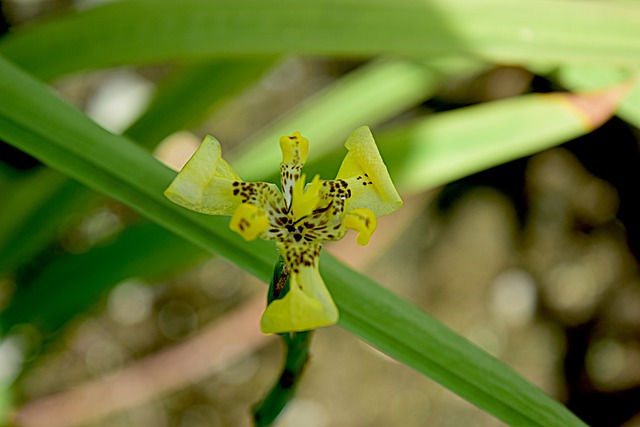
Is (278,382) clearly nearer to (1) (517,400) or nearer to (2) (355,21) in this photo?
(1) (517,400)

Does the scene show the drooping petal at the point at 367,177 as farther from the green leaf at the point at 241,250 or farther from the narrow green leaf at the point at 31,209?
the narrow green leaf at the point at 31,209

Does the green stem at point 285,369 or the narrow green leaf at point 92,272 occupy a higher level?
the green stem at point 285,369

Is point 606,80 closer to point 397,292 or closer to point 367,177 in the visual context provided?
point 367,177

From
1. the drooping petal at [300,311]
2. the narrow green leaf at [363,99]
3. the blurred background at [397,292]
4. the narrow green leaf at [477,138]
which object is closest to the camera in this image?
the drooping petal at [300,311]

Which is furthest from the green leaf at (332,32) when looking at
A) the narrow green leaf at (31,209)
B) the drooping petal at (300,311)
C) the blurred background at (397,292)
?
the blurred background at (397,292)

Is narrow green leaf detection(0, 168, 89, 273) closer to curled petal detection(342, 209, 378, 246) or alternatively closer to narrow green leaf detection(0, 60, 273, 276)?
narrow green leaf detection(0, 60, 273, 276)
